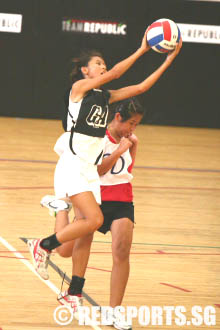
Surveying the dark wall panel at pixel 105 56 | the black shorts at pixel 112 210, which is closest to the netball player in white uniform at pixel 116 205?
the black shorts at pixel 112 210

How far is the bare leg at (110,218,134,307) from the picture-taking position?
14.9 ft

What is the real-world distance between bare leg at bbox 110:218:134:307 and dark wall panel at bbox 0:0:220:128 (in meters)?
11.9

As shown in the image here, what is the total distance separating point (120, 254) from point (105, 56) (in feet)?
40.1

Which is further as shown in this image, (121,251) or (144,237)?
(144,237)

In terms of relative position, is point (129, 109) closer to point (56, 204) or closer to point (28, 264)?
point (56, 204)

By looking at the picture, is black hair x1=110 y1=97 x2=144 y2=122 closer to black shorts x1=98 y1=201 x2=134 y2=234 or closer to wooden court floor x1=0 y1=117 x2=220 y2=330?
black shorts x1=98 y1=201 x2=134 y2=234

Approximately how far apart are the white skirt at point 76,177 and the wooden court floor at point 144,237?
89 centimetres

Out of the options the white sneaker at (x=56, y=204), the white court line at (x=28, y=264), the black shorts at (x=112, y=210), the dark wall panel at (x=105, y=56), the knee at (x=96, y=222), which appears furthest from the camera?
the dark wall panel at (x=105, y=56)

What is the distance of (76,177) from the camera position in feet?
14.7

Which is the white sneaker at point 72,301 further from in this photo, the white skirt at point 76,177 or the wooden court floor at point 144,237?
the white skirt at point 76,177

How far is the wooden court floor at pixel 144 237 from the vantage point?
5035 mm

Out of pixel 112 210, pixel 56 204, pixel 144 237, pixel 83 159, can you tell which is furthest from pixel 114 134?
pixel 144 237

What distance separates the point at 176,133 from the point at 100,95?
11248 millimetres

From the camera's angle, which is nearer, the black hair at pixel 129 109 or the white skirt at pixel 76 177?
the white skirt at pixel 76 177
